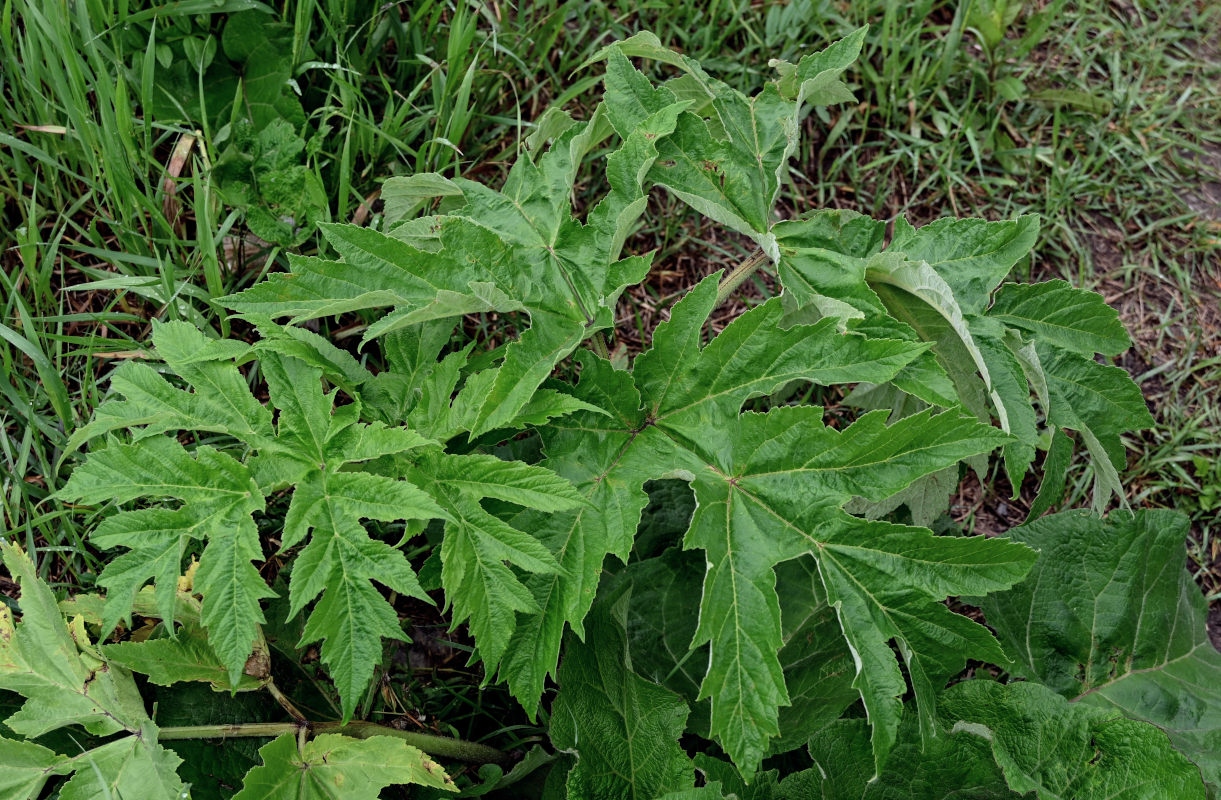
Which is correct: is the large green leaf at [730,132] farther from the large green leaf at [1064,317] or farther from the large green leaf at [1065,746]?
the large green leaf at [1065,746]

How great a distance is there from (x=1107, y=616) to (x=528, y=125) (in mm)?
1861

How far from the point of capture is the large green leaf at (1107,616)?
218 centimetres

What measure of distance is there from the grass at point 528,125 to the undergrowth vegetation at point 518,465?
0.02 m

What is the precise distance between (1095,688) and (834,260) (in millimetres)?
1118

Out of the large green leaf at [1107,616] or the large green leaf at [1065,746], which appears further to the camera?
the large green leaf at [1107,616]

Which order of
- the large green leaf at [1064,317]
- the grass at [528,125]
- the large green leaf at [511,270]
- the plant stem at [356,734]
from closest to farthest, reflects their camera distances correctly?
the large green leaf at [511,270]
the plant stem at [356,734]
the large green leaf at [1064,317]
the grass at [528,125]

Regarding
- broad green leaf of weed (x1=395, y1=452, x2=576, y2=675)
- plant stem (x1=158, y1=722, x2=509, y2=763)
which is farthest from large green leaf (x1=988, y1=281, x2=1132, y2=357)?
plant stem (x1=158, y1=722, x2=509, y2=763)

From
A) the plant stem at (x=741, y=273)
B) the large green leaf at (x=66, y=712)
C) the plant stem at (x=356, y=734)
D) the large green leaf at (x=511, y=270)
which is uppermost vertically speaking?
the large green leaf at (x=511, y=270)

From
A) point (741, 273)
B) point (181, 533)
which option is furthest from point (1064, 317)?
point (181, 533)

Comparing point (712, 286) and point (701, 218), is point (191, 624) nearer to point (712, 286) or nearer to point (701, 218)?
point (712, 286)

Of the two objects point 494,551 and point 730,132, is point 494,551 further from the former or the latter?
point 730,132

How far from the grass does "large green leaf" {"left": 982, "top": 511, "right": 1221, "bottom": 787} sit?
60cm

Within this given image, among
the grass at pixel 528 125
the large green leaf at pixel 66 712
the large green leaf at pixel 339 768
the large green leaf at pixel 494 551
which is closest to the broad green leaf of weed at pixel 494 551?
the large green leaf at pixel 494 551

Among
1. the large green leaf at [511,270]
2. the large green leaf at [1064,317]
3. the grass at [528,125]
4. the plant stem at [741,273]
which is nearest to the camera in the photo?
the large green leaf at [511,270]
